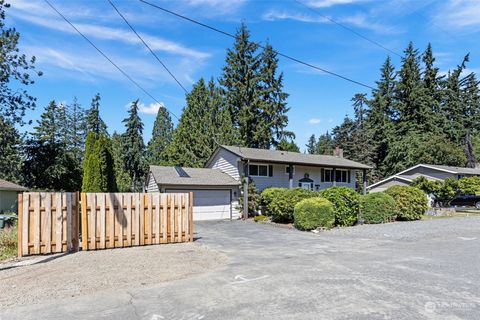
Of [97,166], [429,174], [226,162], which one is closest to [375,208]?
[226,162]

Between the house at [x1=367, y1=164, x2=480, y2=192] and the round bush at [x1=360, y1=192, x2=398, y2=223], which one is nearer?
the round bush at [x1=360, y1=192, x2=398, y2=223]

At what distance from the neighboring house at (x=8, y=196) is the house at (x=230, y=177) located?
9.94 meters

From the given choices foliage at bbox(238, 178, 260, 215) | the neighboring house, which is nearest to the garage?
foliage at bbox(238, 178, 260, 215)

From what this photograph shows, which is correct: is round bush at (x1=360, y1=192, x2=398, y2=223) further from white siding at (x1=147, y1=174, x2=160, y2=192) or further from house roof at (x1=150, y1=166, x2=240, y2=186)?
white siding at (x1=147, y1=174, x2=160, y2=192)

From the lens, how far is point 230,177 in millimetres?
24000

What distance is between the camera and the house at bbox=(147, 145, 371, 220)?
21.6 meters

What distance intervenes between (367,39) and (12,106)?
28.8 metres

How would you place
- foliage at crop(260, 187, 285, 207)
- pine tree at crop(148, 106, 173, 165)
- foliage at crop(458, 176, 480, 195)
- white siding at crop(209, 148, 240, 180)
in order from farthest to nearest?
pine tree at crop(148, 106, 173, 165) → foliage at crop(458, 176, 480, 195) → white siding at crop(209, 148, 240, 180) → foliage at crop(260, 187, 285, 207)

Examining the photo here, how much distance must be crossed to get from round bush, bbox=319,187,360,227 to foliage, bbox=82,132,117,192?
35.6 ft

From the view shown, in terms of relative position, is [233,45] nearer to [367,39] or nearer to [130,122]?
[130,122]

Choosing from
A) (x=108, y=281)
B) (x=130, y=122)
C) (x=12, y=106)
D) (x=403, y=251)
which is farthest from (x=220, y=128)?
(x=108, y=281)

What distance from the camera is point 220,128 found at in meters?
39.0

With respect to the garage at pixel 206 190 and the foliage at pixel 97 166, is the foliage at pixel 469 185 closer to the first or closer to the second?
the garage at pixel 206 190

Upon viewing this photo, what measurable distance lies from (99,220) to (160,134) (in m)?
49.5
